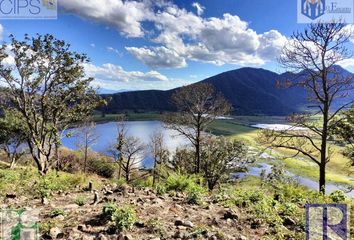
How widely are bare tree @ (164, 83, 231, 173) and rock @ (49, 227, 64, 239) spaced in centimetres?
2334

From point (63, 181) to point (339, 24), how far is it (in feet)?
50.1

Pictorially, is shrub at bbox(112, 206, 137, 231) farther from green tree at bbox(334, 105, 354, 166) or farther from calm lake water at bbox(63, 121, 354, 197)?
calm lake water at bbox(63, 121, 354, 197)

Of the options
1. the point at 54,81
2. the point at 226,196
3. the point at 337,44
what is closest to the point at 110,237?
the point at 226,196

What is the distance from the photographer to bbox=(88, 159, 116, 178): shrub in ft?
151

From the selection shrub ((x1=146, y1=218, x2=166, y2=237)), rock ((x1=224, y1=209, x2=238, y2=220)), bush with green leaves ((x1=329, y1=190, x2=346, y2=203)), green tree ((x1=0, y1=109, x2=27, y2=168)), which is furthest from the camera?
green tree ((x1=0, y1=109, x2=27, y2=168))

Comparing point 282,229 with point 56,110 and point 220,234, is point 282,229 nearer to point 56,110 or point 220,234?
point 220,234

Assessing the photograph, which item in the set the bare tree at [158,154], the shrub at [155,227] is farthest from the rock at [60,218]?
the bare tree at [158,154]

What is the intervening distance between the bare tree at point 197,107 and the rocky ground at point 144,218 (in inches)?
809

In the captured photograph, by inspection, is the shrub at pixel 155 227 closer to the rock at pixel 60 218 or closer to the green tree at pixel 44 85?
the rock at pixel 60 218

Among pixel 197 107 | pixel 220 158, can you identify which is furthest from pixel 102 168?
pixel 197 107

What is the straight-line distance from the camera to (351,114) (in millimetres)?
15992

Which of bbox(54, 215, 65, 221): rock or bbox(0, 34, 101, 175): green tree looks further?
bbox(0, 34, 101, 175): green tree

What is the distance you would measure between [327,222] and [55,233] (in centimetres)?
629

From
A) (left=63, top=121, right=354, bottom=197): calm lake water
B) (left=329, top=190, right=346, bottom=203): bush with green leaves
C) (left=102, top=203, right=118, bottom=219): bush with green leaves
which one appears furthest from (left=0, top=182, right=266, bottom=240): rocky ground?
(left=63, top=121, right=354, bottom=197): calm lake water
